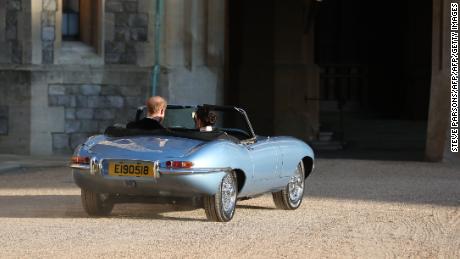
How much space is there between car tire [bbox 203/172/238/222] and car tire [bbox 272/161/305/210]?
4.78ft

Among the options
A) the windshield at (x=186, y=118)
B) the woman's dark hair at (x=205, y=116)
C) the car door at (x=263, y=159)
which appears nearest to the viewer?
the car door at (x=263, y=159)

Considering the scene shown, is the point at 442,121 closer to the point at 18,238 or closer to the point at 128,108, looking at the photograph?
the point at 128,108

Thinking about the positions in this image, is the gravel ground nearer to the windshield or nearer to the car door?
the car door

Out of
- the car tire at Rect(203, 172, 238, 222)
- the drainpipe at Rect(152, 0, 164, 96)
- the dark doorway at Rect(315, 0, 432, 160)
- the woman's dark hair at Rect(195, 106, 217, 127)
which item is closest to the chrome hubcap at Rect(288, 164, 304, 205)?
the woman's dark hair at Rect(195, 106, 217, 127)

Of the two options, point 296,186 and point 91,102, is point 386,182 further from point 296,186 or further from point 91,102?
point 91,102

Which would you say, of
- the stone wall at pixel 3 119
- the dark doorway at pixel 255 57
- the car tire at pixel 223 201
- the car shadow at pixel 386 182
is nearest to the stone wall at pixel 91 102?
the stone wall at pixel 3 119

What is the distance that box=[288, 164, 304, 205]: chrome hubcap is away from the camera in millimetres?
13679

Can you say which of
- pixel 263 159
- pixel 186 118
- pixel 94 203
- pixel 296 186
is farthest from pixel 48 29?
pixel 94 203

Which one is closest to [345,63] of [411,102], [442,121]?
[411,102]

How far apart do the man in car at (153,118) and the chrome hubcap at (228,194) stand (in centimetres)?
95

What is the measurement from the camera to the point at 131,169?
11.6 meters

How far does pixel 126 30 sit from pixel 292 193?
1004cm

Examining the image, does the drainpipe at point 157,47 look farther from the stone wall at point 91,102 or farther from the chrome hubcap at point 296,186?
the chrome hubcap at point 296,186

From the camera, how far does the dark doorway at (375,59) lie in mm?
35719
